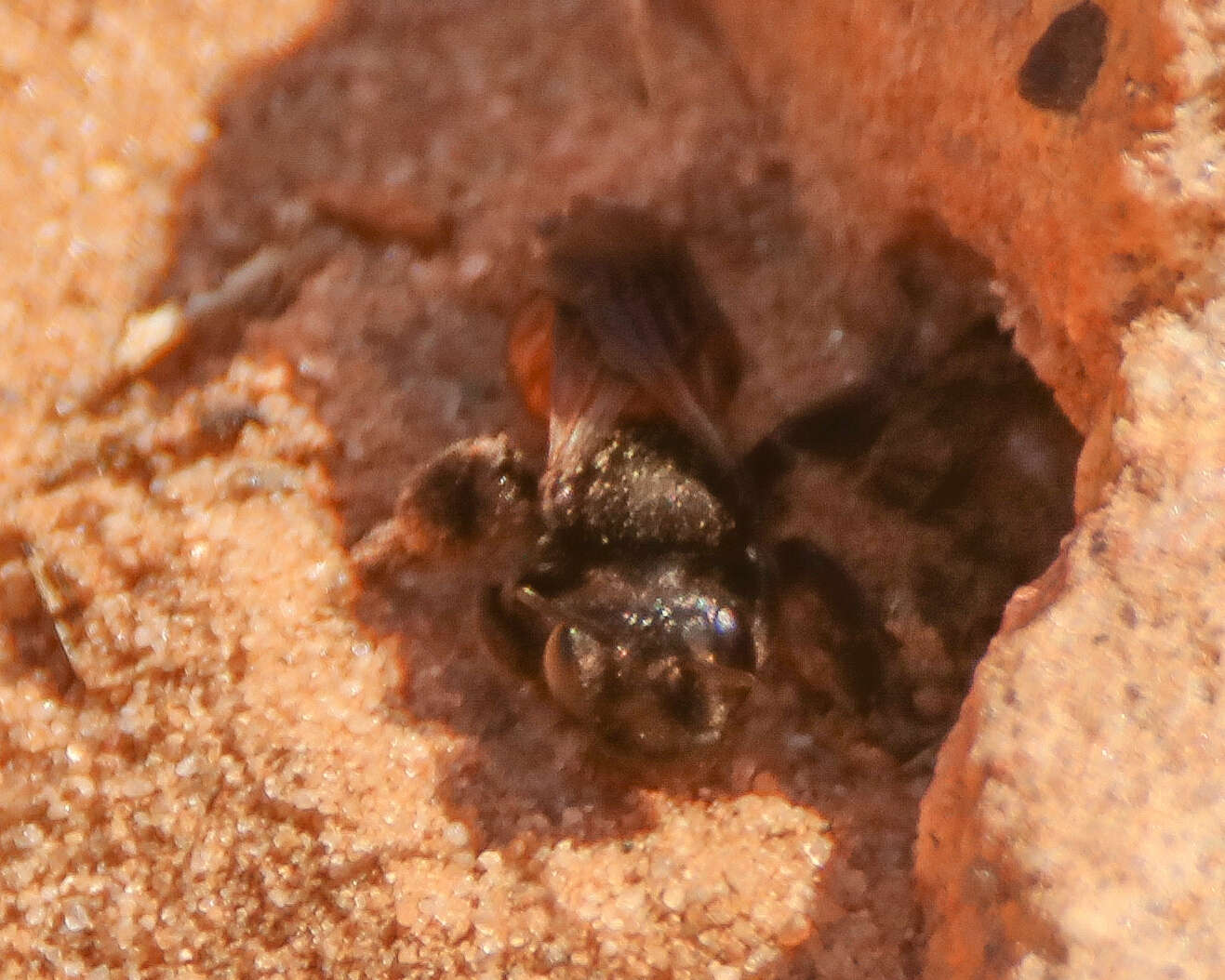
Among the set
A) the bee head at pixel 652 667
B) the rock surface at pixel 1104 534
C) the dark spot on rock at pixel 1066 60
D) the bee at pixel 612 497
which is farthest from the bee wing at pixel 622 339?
the dark spot on rock at pixel 1066 60

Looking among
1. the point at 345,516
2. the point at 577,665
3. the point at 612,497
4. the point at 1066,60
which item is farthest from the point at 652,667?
the point at 1066,60

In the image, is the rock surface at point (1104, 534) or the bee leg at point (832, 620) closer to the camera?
the rock surface at point (1104, 534)

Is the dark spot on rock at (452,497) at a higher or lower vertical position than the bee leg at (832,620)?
higher

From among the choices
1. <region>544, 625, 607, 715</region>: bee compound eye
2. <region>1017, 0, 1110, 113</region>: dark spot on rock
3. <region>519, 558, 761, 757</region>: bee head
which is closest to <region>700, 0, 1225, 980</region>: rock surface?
<region>1017, 0, 1110, 113</region>: dark spot on rock

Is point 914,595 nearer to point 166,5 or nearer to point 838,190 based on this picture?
point 838,190

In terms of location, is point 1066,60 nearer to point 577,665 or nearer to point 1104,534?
point 1104,534

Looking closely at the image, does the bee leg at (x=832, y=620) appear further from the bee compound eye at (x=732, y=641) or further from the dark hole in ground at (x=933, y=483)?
the bee compound eye at (x=732, y=641)
